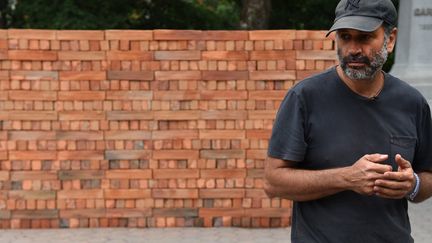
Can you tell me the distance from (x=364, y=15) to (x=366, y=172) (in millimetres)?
524

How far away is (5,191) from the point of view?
6809 millimetres

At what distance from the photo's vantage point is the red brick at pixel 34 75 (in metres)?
6.67

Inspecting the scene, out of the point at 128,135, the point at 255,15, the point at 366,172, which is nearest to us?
the point at 366,172

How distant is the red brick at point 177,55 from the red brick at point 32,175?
5.06 ft

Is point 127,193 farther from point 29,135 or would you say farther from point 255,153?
point 255,153

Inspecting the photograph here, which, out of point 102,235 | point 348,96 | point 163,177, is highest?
point 348,96

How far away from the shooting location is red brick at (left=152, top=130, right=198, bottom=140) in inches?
266

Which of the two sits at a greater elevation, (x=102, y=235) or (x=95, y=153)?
(x=95, y=153)

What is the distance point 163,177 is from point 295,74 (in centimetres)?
164

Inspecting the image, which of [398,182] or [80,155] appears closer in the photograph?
[398,182]

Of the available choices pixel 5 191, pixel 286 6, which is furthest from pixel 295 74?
pixel 286 6

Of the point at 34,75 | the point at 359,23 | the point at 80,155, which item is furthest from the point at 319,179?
the point at 34,75

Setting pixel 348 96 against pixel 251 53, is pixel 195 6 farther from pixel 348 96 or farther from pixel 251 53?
pixel 348 96

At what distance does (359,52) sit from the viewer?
2.30 meters
